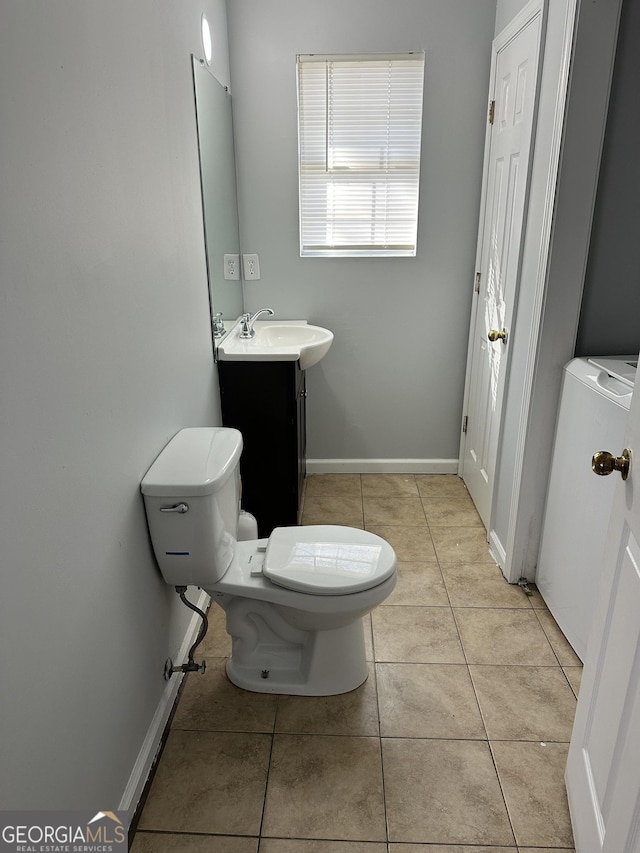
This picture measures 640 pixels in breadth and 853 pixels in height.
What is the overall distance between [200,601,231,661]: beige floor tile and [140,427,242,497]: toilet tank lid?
0.73 meters

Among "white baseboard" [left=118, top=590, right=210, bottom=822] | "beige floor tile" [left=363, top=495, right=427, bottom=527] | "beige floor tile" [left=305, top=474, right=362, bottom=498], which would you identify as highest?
"white baseboard" [left=118, top=590, right=210, bottom=822]

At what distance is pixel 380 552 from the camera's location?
1805 mm

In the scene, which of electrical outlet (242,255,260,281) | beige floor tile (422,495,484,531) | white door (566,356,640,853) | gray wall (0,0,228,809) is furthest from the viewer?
electrical outlet (242,255,260,281)

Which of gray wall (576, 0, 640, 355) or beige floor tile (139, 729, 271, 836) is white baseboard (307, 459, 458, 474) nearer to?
gray wall (576, 0, 640, 355)

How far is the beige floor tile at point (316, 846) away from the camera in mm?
1398

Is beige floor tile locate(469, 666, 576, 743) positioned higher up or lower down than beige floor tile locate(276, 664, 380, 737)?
higher up

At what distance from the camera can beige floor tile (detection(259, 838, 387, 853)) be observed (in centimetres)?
140

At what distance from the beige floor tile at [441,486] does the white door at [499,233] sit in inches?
3.1

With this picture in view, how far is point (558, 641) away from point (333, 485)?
1.50 metres

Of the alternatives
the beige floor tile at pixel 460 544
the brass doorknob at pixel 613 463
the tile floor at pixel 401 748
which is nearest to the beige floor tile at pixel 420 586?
the tile floor at pixel 401 748

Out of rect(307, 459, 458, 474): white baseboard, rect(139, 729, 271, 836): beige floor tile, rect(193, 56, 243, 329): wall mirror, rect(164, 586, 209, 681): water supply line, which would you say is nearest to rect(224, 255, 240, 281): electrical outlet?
rect(193, 56, 243, 329): wall mirror

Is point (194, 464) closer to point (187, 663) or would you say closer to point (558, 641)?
point (187, 663)

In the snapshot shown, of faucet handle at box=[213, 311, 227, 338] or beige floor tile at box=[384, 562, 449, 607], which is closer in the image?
beige floor tile at box=[384, 562, 449, 607]

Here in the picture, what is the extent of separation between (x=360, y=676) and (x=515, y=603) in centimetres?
74
